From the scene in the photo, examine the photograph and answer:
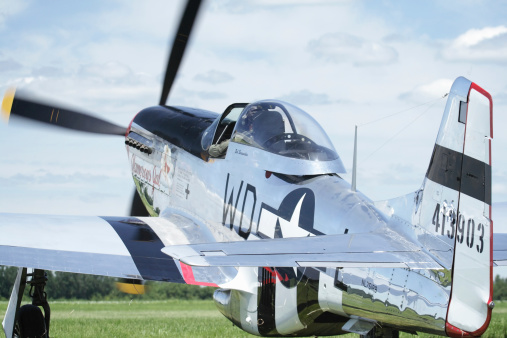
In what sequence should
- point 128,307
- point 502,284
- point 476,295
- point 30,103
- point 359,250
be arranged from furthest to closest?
point 502,284, point 128,307, point 30,103, point 359,250, point 476,295

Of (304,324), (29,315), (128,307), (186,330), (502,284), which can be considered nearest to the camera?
(304,324)

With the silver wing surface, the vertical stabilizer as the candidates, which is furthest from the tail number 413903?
the silver wing surface

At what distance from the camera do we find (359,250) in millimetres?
5539

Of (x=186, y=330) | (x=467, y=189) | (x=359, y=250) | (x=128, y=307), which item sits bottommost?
(x=128, y=307)

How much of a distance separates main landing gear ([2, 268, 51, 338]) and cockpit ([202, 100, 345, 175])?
2691 millimetres

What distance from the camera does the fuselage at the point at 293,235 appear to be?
5570 mm

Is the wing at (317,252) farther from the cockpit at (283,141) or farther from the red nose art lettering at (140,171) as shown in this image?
the red nose art lettering at (140,171)

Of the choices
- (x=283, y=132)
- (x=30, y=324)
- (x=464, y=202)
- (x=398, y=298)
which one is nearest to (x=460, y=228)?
(x=464, y=202)

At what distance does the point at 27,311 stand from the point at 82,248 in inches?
48.1

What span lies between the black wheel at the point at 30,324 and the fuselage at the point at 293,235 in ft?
6.55

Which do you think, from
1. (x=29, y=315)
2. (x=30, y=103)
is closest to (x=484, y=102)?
(x=29, y=315)

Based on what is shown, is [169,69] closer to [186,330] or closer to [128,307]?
[186,330]

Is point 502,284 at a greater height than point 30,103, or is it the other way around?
point 30,103

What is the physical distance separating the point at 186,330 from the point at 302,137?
14.6ft
